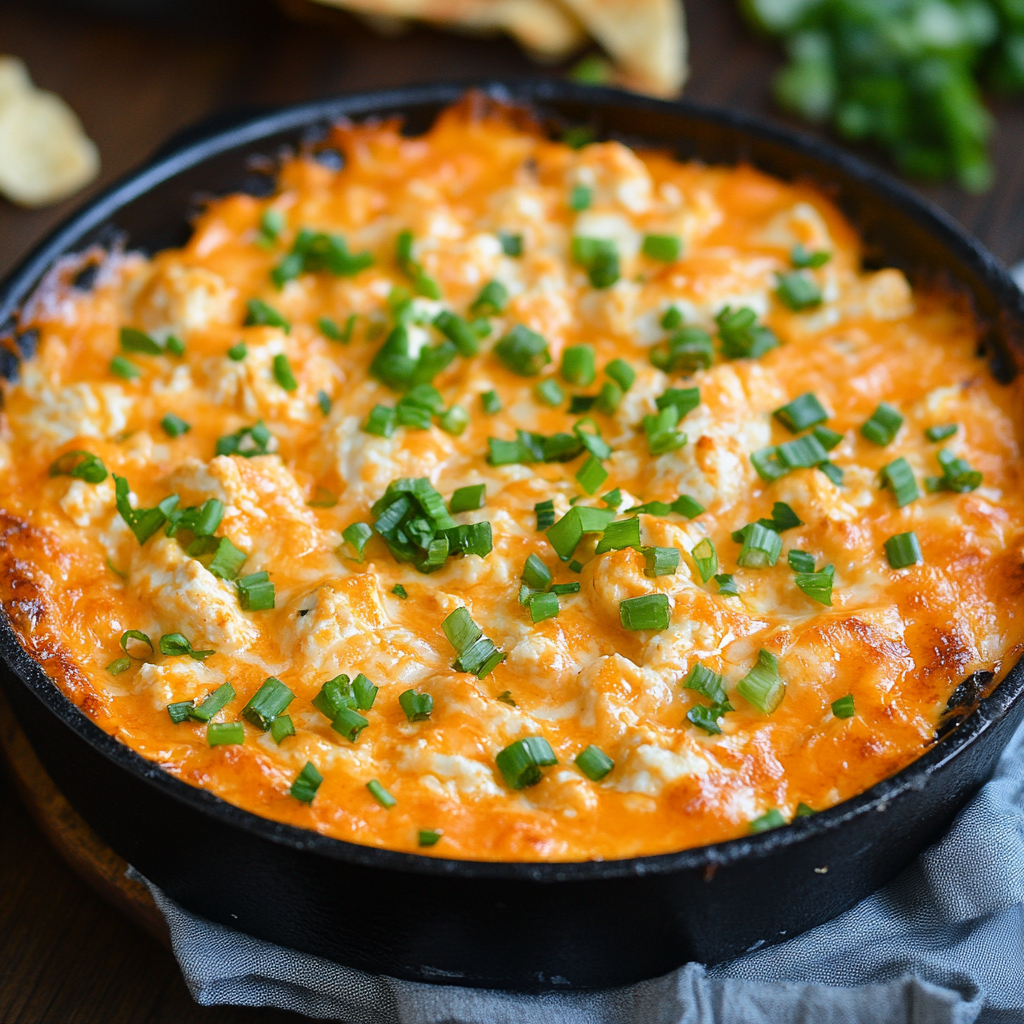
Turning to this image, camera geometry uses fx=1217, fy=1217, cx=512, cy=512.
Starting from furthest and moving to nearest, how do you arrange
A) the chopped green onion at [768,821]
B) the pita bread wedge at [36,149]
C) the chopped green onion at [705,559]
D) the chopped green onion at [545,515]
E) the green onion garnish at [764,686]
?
the pita bread wedge at [36,149] → the chopped green onion at [545,515] → the chopped green onion at [705,559] → the green onion garnish at [764,686] → the chopped green onion at [768,821]

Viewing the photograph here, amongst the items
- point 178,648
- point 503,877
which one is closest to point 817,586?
point 503,877

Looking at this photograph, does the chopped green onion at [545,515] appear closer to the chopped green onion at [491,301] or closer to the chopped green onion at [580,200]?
the chopped green onion at [491,301]

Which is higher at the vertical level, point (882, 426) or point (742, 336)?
point (742, 336)

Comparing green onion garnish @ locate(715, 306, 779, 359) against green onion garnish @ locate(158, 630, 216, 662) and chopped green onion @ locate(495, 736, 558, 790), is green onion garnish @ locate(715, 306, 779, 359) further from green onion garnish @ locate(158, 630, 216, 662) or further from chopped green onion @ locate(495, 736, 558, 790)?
green onion garnish @ locate(158, 630, 216, 662)

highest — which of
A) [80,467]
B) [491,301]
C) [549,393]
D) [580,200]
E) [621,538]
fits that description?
[580,200]

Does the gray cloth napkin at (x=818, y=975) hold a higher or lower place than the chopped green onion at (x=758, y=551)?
lower

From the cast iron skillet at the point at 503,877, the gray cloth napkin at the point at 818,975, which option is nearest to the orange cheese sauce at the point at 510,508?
the cast iron skillet at the point at 503,877

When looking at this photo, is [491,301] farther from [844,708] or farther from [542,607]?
[844,708]
